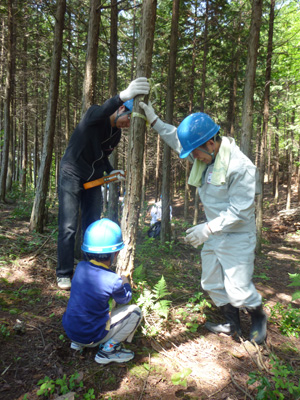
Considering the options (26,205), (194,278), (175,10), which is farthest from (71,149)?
(175,10)

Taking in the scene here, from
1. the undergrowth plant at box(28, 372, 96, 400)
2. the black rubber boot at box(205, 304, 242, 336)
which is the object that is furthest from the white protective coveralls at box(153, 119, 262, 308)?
the undergrowth plant at box(28, 372, 96, 400)

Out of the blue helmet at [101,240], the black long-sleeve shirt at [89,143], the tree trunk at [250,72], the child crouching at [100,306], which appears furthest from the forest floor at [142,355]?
the tree trunk at [250,72]

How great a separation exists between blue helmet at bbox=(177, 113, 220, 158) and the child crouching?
1.24 m

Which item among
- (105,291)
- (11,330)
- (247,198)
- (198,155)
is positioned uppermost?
(198,155)

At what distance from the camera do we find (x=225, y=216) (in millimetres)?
2918

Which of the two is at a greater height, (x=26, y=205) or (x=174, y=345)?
(x=26, y=205)

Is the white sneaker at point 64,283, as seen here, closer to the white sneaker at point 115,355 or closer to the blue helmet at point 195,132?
the white sneaker at point 115,355

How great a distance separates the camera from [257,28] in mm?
7715

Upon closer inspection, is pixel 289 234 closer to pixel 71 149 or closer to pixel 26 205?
pixel 26 205

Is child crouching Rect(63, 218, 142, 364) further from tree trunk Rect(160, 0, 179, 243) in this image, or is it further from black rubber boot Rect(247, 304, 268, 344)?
tree trunk Rect(160, 0, 179, 243)

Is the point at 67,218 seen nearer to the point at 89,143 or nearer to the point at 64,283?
the point at 64,283

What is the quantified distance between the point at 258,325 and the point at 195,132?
233 cm

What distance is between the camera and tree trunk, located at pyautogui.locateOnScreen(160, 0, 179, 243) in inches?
338

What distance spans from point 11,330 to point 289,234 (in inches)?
599
